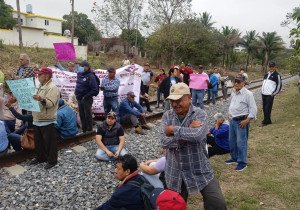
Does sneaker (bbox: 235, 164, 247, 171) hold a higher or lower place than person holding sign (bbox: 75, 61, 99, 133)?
lower

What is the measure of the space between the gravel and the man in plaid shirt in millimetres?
1994

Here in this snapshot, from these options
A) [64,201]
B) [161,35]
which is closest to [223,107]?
[64,201]

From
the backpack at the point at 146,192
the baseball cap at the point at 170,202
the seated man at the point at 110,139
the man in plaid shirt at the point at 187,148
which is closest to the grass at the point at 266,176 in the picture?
the backpack at the point at 146,192

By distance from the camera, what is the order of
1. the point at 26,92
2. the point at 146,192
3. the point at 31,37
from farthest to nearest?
the point at 31,37
the point at 26,92
the point at 146,192

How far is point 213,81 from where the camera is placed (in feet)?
52.6

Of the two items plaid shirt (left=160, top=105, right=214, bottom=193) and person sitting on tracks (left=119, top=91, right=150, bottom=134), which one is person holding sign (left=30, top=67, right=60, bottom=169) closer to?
plaid shirt (left=160, top=105, right=214, bottom=193)

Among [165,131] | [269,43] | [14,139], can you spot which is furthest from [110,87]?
[269,43]

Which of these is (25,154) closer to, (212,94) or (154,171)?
(154,171)

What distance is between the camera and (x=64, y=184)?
18.1 feet

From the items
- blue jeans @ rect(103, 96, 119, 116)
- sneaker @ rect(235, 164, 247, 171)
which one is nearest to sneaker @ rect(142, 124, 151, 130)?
blue jeans @ rect(103, 96, 119, 116)

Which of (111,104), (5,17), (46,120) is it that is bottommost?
(111,104)

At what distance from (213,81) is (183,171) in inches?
508

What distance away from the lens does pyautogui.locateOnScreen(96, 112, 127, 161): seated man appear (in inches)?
264

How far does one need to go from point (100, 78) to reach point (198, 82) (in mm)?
3783
